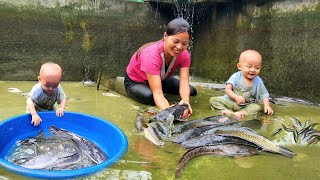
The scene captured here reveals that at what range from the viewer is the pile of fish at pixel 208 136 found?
277 cm

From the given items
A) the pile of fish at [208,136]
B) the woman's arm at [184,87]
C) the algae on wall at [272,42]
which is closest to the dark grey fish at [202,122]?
the pile of fish at [208,136]

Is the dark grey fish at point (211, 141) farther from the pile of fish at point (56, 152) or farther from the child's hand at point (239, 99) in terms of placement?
A: the child's hand at point (239, 99)

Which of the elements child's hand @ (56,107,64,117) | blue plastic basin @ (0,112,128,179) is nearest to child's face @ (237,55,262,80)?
blue plastic basin @ (0,112,128,179)

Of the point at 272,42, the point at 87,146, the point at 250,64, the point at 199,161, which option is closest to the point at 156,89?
the point at 250,64

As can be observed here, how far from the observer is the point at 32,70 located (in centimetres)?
617

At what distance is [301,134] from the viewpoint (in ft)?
10.5

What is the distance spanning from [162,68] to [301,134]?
1702 millimetres

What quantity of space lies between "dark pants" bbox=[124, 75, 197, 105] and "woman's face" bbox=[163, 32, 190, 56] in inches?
24.7

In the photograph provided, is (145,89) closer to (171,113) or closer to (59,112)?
(171,113)

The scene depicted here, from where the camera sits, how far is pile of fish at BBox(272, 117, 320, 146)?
3.09 meters

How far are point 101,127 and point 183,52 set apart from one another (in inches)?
62.9

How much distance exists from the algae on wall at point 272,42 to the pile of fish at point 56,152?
3350 mm

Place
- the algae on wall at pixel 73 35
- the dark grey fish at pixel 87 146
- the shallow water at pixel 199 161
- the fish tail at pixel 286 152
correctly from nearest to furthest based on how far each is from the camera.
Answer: the shallow water at pixel 199 161, the dark grey fish at pixel 87 146, the fish tail at pixel 286 152, the algae on wall at pixel 73 35

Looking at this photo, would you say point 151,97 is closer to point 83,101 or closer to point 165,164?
point 83,101
